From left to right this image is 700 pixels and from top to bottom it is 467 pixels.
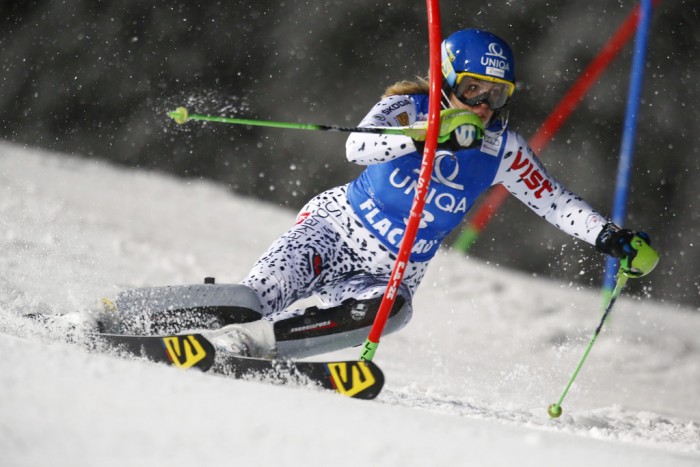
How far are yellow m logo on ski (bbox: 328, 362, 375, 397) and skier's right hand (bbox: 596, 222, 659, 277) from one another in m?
1.08

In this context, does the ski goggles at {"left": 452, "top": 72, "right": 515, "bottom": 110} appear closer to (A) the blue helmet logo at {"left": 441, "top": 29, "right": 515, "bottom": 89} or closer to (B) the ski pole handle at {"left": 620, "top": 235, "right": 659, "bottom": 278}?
(A) the blue helmet logo at {"left": 441, "top": 29, "right": 515, "bottom": 89}

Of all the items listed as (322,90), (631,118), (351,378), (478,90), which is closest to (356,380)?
(351,378)

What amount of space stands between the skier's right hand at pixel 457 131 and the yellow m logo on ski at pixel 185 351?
0.87 meters

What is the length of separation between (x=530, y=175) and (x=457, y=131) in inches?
26.5

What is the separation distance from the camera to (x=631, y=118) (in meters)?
5.51

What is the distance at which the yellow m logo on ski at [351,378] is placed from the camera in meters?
2.40

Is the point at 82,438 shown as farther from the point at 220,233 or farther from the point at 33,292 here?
the point at 220,233

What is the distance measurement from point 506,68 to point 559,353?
2.79 m

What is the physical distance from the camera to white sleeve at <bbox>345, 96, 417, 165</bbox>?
2.69 meters

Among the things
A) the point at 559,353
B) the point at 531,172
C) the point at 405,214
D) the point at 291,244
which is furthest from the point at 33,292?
the point at 559,353

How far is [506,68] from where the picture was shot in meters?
2.87

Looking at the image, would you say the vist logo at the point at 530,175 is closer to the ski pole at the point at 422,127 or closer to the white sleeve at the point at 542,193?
the white sleeve at the point at 542,193

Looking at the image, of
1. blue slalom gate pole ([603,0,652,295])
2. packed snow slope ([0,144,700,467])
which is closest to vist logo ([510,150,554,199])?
packed snow slope ([0,144,700,467])

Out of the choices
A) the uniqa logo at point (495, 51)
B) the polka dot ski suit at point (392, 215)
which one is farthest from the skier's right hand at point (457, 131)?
the uniqa logo at point (495, 51)
